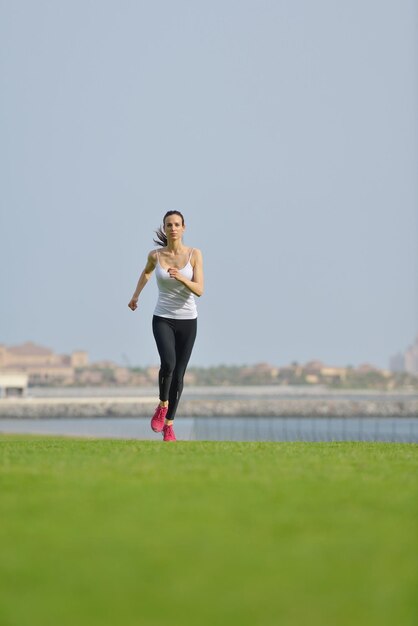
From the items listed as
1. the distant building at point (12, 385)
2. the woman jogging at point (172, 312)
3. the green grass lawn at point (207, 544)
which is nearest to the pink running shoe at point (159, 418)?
the woman jogging at point (172, 312)

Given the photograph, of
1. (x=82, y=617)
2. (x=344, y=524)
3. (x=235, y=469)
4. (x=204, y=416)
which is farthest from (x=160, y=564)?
(x=204, y=416)

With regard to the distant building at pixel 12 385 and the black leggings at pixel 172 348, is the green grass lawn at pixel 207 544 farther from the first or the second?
the distant building at pixel 12 385

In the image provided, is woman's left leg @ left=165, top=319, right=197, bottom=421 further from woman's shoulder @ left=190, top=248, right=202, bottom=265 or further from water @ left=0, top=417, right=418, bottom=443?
water @ left=0, top=417, right=418, bottom=443

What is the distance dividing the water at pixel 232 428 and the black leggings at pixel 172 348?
217 feet

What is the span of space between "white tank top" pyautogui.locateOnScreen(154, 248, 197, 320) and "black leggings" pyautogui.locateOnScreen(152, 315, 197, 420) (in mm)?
60

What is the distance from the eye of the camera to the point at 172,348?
41.6ft

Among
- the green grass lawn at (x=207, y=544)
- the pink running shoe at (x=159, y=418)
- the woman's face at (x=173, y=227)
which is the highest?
the woman's face at (x=173, y=227)

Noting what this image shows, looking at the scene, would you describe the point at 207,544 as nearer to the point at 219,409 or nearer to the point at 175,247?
the point at 175,247

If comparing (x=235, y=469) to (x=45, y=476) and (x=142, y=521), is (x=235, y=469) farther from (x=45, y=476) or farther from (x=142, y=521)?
(x=142, y=521)

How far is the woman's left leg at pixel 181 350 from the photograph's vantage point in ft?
41.8

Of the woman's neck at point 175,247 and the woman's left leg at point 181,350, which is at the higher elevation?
the woman's neck at point 175,247

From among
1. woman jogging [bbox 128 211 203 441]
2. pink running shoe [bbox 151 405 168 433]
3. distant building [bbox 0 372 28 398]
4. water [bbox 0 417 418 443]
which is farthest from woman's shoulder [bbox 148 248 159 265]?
distant building [bbox 0 372 28 398]

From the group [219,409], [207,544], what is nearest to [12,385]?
[219,409]

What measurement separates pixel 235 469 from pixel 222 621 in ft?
12.7
